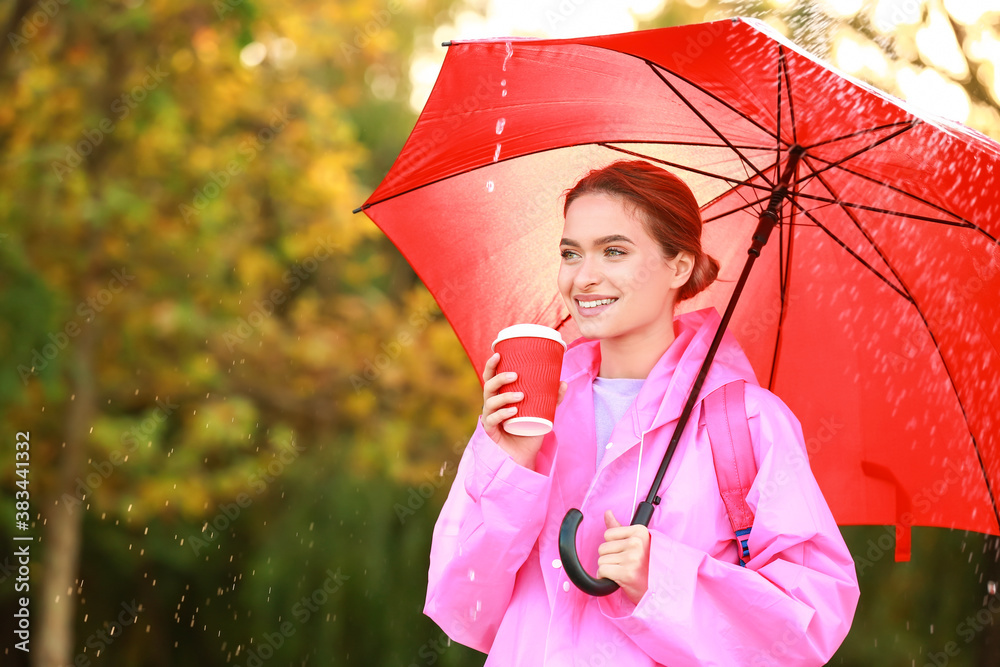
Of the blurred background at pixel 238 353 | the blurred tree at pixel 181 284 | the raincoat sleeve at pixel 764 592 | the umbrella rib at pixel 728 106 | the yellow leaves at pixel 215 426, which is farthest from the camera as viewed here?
the yellow leaves at pixel 215 426

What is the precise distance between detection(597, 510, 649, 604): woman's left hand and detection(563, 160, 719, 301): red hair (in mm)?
705

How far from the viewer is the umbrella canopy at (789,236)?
2.48m

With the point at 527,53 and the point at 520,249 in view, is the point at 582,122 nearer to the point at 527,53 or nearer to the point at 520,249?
the point at 527,53

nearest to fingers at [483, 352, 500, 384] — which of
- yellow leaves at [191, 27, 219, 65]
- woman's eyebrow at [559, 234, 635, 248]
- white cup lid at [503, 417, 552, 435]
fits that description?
white cup lid at [503, 417, 552, 435]

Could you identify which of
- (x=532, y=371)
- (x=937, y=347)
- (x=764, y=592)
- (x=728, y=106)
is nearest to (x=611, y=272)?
Result: (x=532, y=371)

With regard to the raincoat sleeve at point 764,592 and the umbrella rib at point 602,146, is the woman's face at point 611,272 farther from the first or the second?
the raincoat sleeve at point 764,592

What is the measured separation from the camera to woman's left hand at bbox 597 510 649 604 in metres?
2.06

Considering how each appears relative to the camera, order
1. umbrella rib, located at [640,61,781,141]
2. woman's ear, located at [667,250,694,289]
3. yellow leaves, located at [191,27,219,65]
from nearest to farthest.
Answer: umbrella rib, located at [640,61,781,141], woman's ear, located at [667,250,694,289], yellow leaves, located at [191,27,219,65]

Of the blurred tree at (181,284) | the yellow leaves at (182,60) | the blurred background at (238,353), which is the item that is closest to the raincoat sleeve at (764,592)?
the blurred background at (238,353)

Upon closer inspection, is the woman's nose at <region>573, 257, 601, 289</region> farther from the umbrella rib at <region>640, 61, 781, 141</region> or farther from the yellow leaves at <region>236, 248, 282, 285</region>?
the yellow leaves at <region>236, 248, 282, 285</region>

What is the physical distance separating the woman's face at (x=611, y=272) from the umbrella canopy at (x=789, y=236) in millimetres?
327

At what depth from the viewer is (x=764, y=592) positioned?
2.03 meters

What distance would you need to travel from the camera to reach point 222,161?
6.49 meters

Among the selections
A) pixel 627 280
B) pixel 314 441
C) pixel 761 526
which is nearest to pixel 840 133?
pixel 627 280
